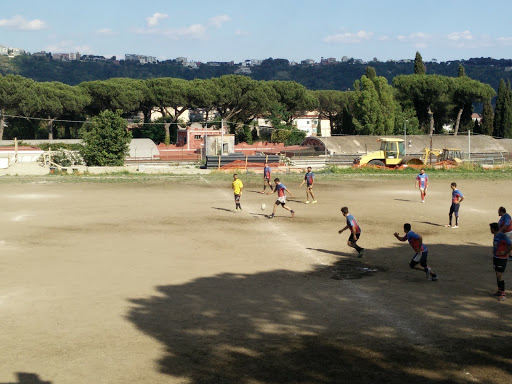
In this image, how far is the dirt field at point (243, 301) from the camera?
9.96 m

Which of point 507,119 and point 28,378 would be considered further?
point 507,119

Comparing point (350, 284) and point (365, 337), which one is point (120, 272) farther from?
point (365, 337)

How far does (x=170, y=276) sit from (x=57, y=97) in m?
77.3

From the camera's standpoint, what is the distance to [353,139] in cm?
7388

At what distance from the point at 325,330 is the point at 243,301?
105 inches

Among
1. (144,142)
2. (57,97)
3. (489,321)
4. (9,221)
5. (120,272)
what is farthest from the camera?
(57,97)

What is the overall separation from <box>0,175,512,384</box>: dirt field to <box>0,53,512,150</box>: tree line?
62.8 metres

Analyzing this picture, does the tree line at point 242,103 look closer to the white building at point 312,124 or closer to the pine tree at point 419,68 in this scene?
the pine tree at point 419,68

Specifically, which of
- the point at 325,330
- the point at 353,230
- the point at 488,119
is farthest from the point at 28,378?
the point at 488,119

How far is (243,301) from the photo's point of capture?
545 inches

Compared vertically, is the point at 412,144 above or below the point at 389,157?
above

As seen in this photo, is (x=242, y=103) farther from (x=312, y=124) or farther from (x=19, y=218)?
(x=19, y=218)

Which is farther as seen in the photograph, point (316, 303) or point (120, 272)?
point (120, 272)

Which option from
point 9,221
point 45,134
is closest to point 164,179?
point 9,221
